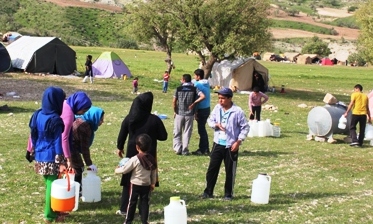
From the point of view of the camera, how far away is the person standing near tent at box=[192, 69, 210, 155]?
Result: 14.0 meters

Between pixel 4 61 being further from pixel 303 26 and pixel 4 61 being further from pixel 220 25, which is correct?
pixel 303 26

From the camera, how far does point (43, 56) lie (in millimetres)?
38062

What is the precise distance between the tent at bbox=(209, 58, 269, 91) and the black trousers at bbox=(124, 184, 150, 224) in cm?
2957

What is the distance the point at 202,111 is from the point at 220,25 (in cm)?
2192

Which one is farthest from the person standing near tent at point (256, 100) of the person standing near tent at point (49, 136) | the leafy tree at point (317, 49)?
the leafy tree at point (317, 49)

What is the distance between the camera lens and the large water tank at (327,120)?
17.6 meters

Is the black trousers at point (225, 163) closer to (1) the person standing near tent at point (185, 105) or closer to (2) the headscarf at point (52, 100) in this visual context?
(2) the headscarf at point (52, 100)

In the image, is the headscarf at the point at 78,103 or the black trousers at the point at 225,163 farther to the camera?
the black trousers at the point at 225,163

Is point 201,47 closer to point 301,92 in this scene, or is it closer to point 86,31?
point 301,92

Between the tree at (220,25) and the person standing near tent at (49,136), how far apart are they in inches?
1072

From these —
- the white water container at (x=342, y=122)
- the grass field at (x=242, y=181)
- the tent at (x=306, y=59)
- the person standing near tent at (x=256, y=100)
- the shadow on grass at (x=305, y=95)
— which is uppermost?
the tent at (x=306, y=59)

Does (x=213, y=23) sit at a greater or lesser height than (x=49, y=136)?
greater

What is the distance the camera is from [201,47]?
3603 cm

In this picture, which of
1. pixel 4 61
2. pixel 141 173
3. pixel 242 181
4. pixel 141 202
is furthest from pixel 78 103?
pixel 4 61
